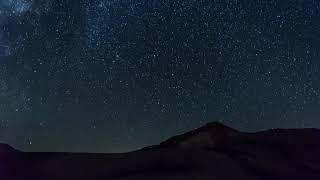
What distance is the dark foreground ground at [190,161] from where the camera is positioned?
1157cm

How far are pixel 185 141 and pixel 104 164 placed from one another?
9.65 ft

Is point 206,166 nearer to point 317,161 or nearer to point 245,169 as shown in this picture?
point 245,169

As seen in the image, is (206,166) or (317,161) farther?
(317,161)

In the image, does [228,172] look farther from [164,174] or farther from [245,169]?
[164,174]

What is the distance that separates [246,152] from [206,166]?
2219mm

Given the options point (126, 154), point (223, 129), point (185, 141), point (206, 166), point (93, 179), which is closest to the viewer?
point (93, 179)

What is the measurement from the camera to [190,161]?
12.3 metres

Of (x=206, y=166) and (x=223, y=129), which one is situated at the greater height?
(x=223, y=129)

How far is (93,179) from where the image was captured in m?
11.2

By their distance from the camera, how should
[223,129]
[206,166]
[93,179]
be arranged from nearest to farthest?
1. [93,179]
2. [206,166]
3. [223,129]

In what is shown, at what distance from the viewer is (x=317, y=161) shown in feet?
44.6

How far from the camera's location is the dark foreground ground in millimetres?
11570

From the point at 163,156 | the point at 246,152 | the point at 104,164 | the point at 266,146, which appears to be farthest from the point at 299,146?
the point at 104,164

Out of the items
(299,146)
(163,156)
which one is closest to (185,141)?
(163,156)
